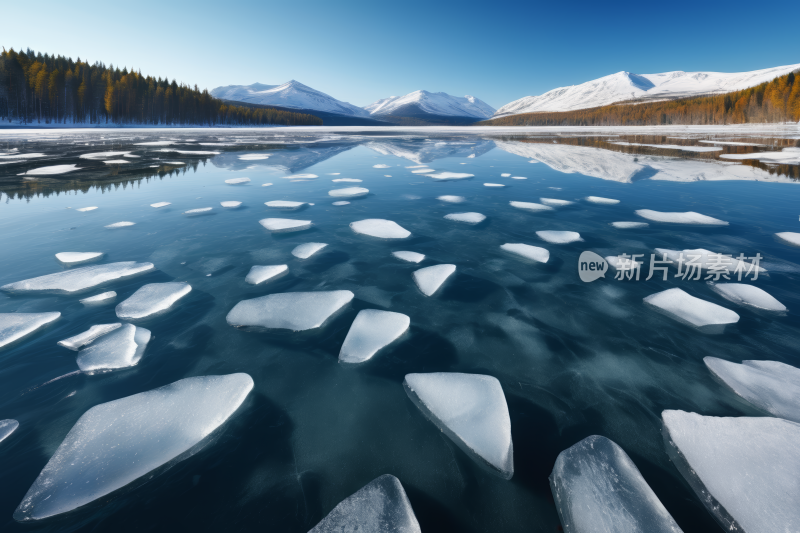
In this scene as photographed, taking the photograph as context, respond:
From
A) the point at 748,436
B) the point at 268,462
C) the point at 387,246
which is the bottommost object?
the point at 268,462

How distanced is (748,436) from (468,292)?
161cm

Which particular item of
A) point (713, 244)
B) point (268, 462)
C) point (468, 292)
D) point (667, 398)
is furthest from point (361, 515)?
point (713, 244)

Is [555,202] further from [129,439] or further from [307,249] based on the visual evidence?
[129,439]

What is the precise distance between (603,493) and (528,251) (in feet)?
7.83

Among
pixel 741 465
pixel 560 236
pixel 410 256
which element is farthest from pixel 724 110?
pixel 741 465

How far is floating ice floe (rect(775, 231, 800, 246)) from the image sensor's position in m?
3.60

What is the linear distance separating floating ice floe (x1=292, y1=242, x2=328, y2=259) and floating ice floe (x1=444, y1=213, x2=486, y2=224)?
5.93 ft

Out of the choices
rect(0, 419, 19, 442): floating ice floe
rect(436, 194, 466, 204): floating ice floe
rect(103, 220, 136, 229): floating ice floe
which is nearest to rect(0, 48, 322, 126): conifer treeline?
rect(103, 220, 136, 229): floating ice floe

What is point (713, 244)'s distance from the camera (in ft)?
11.6

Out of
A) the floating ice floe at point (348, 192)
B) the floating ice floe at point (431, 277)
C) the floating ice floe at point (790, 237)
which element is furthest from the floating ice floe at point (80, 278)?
the floating ice floe at point (790, 237)

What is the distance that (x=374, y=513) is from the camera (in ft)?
3.52

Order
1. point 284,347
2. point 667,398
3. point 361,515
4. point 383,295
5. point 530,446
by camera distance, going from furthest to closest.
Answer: point 383,295, point 284,347, point 667,398, point 530,446, point 361,515

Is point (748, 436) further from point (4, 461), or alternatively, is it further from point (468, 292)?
point (4, 461)

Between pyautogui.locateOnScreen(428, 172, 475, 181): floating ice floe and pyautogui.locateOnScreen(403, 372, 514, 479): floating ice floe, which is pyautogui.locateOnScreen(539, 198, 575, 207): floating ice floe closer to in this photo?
pyautogui.locateOnScreen(428, 172, 475, 181): floating ice floe
